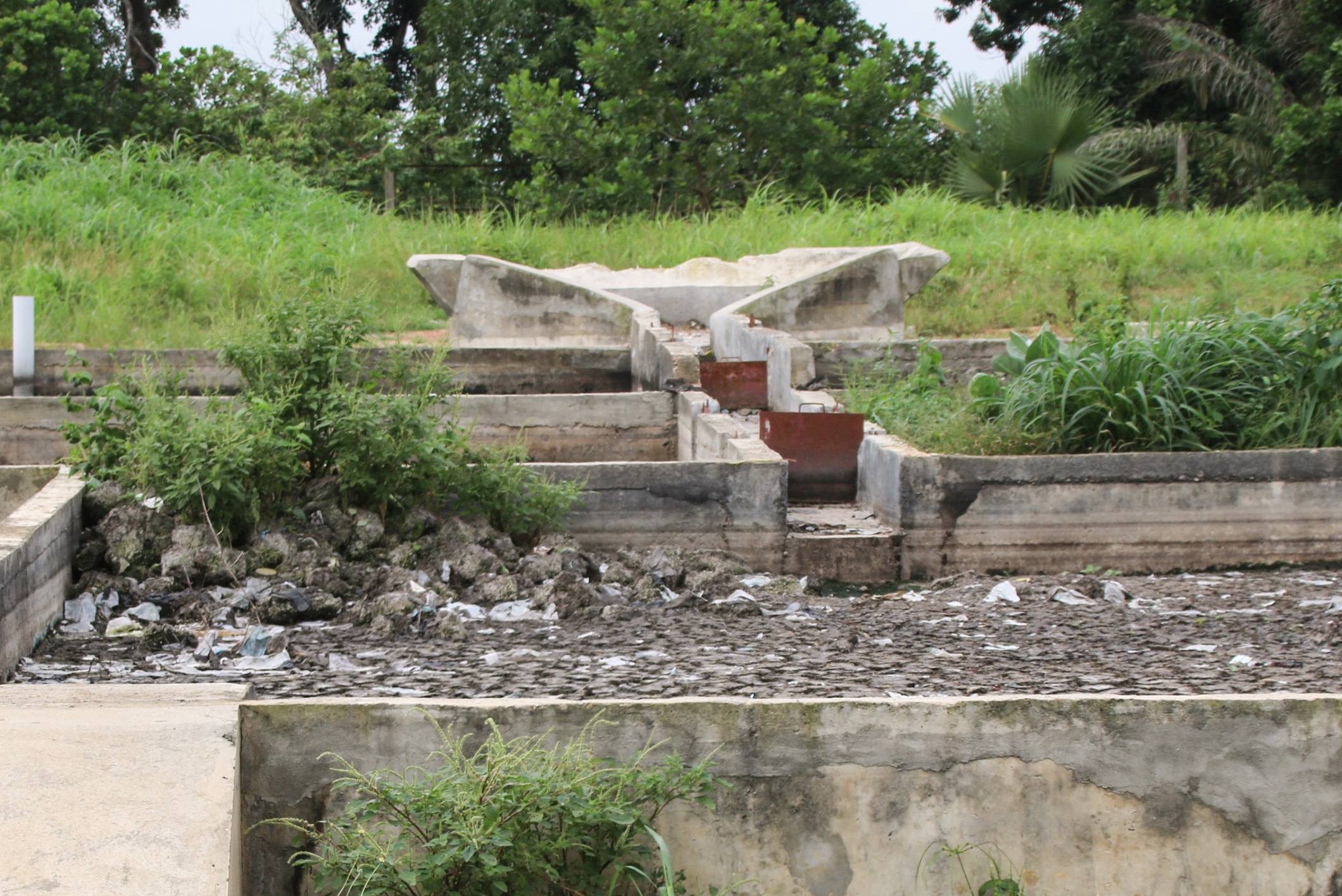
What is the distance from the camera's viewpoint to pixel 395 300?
44.2ft

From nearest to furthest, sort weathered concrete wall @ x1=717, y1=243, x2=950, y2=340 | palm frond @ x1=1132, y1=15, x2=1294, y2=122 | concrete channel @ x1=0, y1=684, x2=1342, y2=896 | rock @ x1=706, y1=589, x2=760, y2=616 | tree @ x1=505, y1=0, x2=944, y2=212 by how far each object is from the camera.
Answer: concrete channel @ x1=0, y1=684, x2=1342, y2=896 < rock @ x1=706, y1=589, x2=760, y2=616 < weathered concrete wall @ x1=717, y1=243, x2=950, y2=340 < tree @ x1=505, y1=0, x2=944, y2=212 < palm frond @ x1=1132, y1=15, x2=1294, y2=122

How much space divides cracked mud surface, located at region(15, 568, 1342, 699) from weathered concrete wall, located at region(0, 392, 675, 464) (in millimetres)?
3087

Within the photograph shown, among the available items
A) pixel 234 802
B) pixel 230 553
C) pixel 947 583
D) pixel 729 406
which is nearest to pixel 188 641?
pixel 230 553

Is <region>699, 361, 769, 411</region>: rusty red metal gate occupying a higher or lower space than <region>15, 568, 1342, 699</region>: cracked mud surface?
higher

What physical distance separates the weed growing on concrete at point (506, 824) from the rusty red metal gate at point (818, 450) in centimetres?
445

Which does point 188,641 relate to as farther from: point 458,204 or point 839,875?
point 458,204

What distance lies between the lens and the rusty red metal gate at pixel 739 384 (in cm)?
928

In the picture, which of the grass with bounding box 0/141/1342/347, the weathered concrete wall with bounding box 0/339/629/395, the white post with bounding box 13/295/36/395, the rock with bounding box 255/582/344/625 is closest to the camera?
the rock with bounding box 255/582/344/625

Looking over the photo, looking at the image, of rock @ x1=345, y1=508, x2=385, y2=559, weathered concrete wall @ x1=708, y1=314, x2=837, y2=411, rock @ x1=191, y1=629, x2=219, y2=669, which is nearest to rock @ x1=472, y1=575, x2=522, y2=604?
rock @ x1=345, y1=508, x2=385, y2=559

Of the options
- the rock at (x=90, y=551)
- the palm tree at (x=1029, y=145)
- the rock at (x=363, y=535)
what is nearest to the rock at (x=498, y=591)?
the rock at (x=363, y=535)

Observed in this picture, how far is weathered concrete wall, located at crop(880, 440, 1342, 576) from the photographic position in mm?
6352

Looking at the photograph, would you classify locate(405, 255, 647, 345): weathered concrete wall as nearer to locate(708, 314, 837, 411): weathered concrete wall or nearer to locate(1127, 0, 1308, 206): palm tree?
locate(708, 314, 837, 411): weathered concrete wall

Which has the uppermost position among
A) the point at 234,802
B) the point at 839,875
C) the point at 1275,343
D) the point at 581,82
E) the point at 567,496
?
the point at 581,82

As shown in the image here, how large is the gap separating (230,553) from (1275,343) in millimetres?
5503
